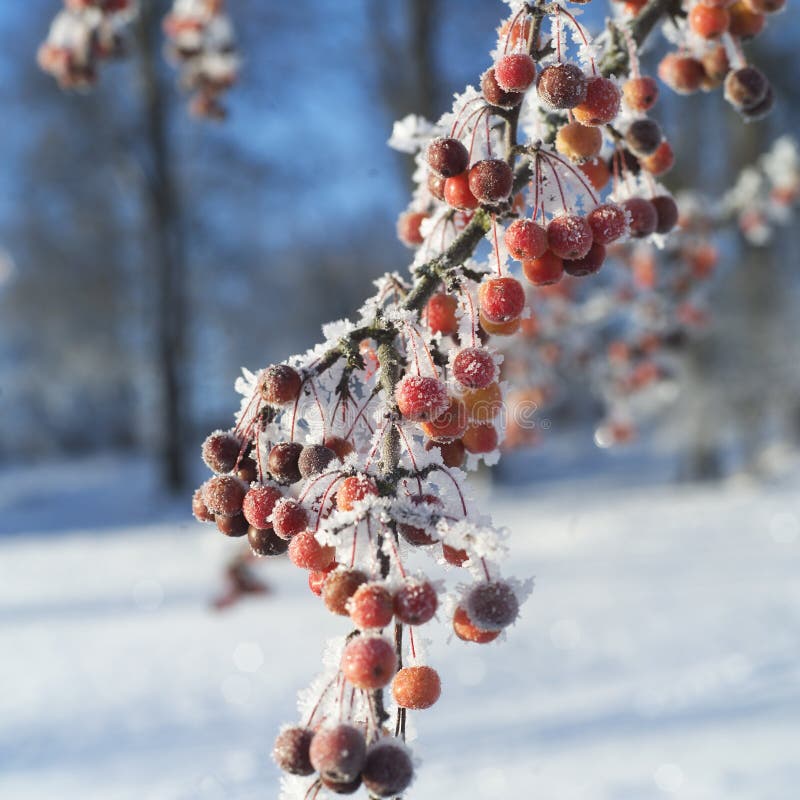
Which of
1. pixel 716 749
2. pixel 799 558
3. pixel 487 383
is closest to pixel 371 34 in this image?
pixel 799 558

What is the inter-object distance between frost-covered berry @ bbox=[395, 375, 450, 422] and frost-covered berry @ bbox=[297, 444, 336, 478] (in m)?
0.09

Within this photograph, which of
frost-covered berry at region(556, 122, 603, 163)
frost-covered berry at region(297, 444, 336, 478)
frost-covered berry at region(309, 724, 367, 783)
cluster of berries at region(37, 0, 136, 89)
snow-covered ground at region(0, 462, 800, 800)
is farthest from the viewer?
snow-covered ground at region(0, 462, 800, 800)

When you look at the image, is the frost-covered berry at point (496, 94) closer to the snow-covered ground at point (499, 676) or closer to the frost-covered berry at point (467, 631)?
the frost-covered berry at point (467, 631)

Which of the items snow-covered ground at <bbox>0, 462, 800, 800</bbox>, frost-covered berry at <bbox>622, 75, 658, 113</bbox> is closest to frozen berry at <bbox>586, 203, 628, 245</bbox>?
frost-covered berry at <bbox>622, 75, 658, 113</bbox>

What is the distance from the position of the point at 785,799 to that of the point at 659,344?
192cm

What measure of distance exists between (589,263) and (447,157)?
0.20 metres

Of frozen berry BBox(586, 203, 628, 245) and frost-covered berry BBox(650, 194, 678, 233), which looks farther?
frost-covered berry BBox(650, 194, 678, 233)

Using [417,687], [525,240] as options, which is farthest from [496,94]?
[417,687]

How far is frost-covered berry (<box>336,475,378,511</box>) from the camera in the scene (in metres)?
0.70

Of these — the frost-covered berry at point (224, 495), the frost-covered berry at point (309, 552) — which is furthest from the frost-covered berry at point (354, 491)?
the frost-covered berry at point (224, 495)

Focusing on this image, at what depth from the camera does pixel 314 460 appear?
0.77 meters

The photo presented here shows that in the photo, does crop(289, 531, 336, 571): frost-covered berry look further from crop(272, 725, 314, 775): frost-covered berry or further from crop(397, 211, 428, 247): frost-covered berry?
crop(397, 211, 428, 247): frost-covered berry

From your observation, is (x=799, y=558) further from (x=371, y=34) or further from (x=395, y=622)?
(x=371, y=34)

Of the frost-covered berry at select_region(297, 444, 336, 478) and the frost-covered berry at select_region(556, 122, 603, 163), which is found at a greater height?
the frost-covered berry at select_region(556, 122, 603, 163)
